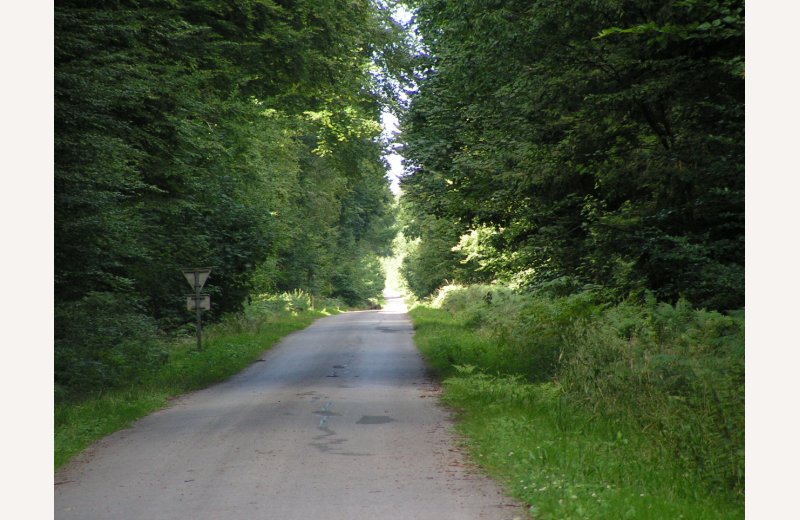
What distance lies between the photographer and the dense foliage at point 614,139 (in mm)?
11156

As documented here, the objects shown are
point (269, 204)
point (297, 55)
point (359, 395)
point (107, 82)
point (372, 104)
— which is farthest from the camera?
point (269, 204)

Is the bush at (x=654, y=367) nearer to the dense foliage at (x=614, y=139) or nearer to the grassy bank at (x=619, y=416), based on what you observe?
→ the grassy bank at (x=619, y=416)

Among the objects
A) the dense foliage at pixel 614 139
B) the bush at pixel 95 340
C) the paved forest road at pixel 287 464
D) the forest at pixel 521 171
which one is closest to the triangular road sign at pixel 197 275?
the forest at pixel 521 171

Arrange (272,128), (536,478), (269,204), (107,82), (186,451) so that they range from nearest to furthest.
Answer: (536,478)
(186,451)
(107,82)
(272,128)
(269,204)

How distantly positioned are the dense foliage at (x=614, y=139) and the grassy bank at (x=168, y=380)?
24.2 feet

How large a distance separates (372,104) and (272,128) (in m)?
7.99

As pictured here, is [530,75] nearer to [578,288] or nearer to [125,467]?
[578,288]

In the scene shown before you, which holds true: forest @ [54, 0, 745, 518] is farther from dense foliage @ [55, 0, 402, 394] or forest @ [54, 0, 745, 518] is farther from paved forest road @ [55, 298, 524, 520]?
paved forest road @ [55, 298, 524, 520]

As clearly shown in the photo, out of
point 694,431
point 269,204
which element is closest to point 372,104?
point 269,204

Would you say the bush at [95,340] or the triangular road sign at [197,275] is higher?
the triangular road sign at [197,275]

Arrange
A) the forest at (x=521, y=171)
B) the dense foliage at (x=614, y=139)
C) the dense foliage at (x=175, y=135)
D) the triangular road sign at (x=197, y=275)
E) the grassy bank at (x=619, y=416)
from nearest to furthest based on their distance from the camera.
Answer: the grassy bank at (x=619, y=416)
the forest at (x=521, y=171)
the dense foliage at (x=614, y=139)
the dense foliage at (x=175, y=135)
the triangular road sign at (x=197, y=275)

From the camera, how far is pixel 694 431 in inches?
340

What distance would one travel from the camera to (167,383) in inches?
755

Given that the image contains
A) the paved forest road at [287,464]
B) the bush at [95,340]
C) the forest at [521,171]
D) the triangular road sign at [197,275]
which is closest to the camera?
the paved forest road at [287,464]
